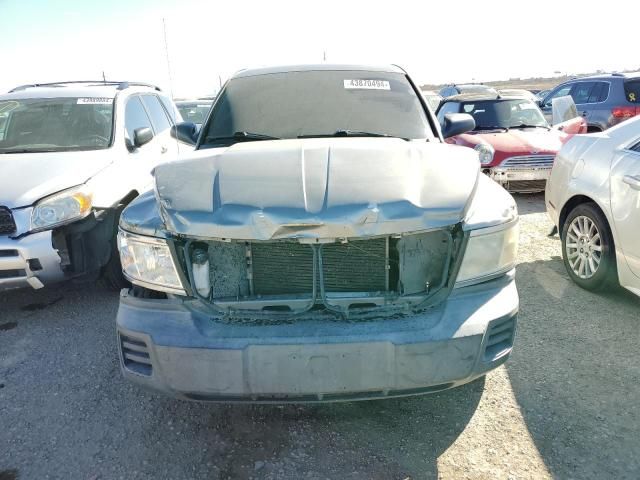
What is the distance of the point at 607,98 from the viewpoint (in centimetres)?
955

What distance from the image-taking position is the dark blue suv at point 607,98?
30.3ft

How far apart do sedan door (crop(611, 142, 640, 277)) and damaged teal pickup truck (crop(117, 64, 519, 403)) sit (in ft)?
4.89

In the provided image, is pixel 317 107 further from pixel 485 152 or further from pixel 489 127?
pixel 489 127

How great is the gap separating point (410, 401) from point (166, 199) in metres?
1.68

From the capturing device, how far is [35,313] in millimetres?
3961

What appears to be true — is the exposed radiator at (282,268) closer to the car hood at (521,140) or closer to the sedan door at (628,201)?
the sedan door at (628,201)

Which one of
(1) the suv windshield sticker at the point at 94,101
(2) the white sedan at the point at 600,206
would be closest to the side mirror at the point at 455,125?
(2) the white sedan at the point at 600,206

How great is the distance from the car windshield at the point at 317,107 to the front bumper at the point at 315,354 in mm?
1525

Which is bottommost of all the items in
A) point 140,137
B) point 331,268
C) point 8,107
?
point 331,268

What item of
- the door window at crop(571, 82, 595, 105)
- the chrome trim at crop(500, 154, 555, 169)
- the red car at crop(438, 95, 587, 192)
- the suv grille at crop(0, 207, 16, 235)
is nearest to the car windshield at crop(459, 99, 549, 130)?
the red car at crop(438, 95, 587, 192)

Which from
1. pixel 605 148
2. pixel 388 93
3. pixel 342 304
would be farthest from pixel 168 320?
pixel 605 148

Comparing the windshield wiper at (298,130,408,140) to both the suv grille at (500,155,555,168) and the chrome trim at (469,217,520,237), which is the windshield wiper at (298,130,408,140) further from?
the suv grille at (500,155,555,168)

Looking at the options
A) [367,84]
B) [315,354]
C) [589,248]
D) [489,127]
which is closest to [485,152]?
[489,127]

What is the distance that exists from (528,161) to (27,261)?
21.0 feet
